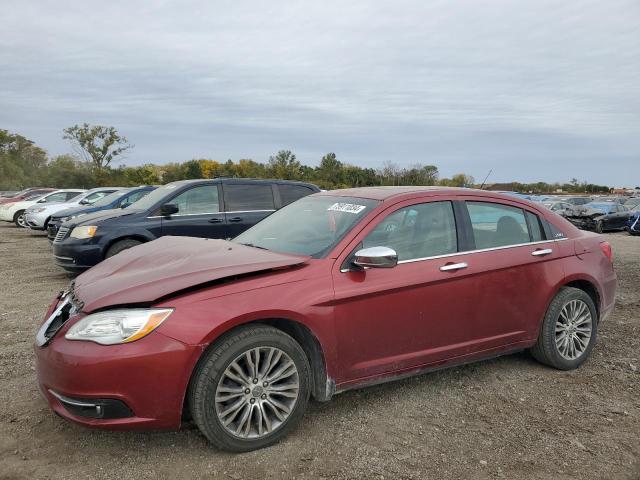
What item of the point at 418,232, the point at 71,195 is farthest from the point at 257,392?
the point at 71,195

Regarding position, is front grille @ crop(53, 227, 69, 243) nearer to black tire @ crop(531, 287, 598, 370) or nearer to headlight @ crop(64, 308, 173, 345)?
headlight @ crop(64, 308, 173, 345)

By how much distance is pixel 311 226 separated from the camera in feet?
13.0

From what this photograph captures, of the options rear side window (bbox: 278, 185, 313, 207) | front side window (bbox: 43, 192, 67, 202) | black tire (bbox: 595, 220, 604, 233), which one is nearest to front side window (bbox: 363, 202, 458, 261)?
rear side window (bbox: 278, 185, 313, 207)

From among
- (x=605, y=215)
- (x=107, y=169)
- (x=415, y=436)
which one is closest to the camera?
(x=415, y=436)

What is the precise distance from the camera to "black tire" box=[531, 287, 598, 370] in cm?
435

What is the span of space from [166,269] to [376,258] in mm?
1333

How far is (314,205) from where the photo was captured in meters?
4.31

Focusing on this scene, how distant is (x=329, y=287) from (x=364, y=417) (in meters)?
0.98

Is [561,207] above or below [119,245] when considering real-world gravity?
below

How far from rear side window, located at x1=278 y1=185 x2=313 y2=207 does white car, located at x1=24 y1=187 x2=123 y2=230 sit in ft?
31.8

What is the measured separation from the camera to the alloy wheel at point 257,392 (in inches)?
119

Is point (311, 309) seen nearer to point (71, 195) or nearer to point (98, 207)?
point (98, 207)

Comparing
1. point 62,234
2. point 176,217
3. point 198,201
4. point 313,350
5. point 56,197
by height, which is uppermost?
point 198,201

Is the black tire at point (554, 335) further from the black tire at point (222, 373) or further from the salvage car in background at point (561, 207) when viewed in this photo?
the salvage car in background at point (561, 207)
